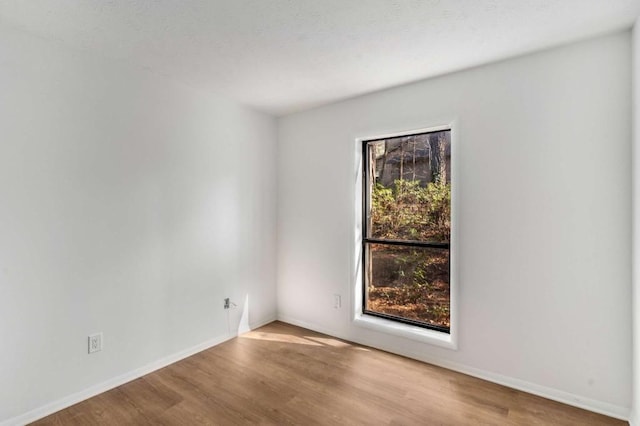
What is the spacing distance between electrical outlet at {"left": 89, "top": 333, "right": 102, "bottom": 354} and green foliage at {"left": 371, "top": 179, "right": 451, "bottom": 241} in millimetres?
2374

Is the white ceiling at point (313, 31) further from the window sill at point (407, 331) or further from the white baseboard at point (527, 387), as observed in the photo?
the white baseboard at point (527, 387)

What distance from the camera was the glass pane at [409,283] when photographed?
281 centimetres

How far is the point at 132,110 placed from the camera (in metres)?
2.48

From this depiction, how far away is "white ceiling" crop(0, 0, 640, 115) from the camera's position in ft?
5.71

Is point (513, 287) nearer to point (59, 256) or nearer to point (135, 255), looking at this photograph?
point (135, 255)

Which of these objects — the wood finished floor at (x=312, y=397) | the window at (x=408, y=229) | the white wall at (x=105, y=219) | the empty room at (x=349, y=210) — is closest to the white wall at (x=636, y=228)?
the empty room at (x=349, y=210)

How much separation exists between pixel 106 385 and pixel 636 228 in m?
3.55

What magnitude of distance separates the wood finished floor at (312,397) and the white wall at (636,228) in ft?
0.82

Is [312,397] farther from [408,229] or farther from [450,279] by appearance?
[408,229]

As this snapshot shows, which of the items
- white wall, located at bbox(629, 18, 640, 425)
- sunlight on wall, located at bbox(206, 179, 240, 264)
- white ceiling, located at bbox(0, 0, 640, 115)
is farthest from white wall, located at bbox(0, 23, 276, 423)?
white wall, located at bbox(629, 18, 640, 425)

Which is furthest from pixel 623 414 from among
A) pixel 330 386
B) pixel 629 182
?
pixel 330 386

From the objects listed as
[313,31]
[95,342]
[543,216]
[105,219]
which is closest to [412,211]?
[543,216]

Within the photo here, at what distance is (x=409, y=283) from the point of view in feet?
9.81

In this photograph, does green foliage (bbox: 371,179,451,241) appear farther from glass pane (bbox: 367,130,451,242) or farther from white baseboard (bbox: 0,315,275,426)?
white baseboard (bbox: 0,315,275,426)
